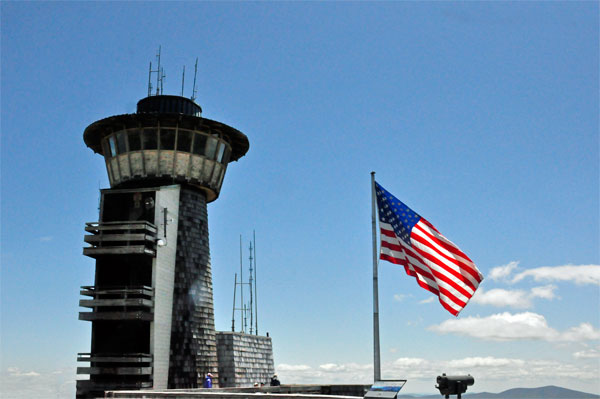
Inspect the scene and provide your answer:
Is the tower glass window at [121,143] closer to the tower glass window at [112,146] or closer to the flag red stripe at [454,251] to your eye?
the tower glass window at [112,146]

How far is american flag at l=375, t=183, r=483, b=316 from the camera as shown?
2234 centimetres

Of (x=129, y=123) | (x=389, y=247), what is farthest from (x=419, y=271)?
(x=129, y=123)

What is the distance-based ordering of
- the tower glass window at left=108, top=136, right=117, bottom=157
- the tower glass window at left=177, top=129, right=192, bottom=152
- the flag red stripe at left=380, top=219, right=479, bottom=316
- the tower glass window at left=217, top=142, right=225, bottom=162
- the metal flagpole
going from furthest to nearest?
the tower glass window at left=217, top=142, right=225, bottom=162 < the tower glass window at left=108, top=136, right=117, bottom=157 < the tower glass window at left=177, top=129, right=192, bottom=152 < the flag red stripe at left=380, top=219, right=479, bottom=316 < the metal flagpole

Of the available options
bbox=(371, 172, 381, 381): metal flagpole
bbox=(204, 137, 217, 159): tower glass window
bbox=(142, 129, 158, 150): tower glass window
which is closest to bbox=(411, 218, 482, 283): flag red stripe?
bbox=(371, 172, 381, 381): metal flagpole

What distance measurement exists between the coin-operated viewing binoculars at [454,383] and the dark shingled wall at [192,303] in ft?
90.7

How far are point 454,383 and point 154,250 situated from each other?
1106 inches

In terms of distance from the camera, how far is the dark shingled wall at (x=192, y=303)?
41.7 meters

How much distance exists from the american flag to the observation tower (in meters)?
21.2

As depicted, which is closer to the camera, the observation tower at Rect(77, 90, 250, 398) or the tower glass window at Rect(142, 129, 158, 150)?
the observation tower at Rect(77, 90, 250, 398)

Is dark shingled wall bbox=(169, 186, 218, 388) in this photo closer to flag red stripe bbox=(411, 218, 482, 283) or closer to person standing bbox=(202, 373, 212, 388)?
person standing bbox=(202, 373, 212, 388)

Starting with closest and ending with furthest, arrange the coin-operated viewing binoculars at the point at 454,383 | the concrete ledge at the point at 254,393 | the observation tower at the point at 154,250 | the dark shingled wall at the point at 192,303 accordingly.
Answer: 1. the coin-operated viewing binoculars at the point at 454,383
2. the concrete ledge at the point at 254,393
3. the observation tower at the point at 154,250
4. the dark shingled wall at the point at 192,303

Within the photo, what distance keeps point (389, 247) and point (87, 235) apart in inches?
986

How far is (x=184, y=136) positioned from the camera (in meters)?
44.9

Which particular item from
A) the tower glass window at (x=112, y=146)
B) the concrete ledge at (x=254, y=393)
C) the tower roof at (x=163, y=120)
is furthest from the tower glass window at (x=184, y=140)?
the concrete ledge at (x=254, y=393)
